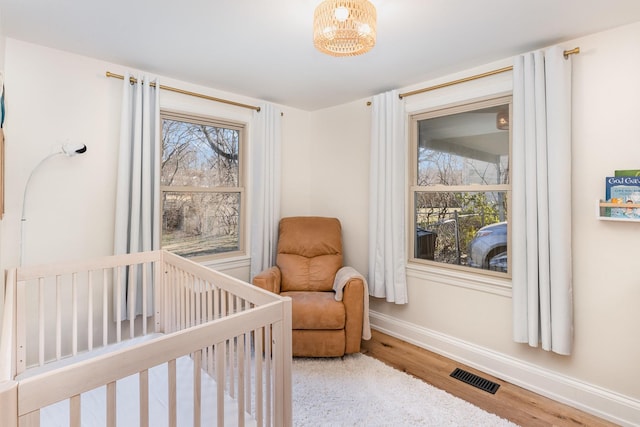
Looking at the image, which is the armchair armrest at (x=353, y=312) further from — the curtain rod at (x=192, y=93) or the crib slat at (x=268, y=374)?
the curtain rod at (x=192, y=93)

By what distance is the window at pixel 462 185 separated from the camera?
2436 millimetres

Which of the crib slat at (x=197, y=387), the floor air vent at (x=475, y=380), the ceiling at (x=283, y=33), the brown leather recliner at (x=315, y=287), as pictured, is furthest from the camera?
the brown leather recliner at (x=315, y=287)

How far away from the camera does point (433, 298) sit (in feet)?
9.05

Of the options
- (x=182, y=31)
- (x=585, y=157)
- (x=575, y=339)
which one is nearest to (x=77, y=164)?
(x=182, y=31)

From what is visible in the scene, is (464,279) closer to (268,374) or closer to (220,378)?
(268,374)

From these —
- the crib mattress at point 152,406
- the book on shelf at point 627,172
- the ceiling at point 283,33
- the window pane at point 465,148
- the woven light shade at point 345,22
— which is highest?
the ceiling at point 283,33

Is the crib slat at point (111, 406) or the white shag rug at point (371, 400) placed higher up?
the crib slat at point (111, 406)

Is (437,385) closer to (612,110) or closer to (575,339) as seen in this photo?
(575,339)

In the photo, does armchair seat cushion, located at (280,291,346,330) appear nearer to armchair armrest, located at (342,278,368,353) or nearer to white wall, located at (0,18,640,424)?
armchair armrest, located at (342,278,368,353)

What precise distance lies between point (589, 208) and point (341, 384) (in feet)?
6.46

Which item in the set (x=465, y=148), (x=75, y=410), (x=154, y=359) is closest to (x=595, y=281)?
(x=465, y=148)

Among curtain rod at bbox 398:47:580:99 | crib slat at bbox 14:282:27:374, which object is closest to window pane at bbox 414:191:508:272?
curtain rod at bbox 398:47:580:99

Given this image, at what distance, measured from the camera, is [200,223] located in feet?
10.1

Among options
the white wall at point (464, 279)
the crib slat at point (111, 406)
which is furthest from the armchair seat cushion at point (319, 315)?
the crib slat at point (111, 406)
